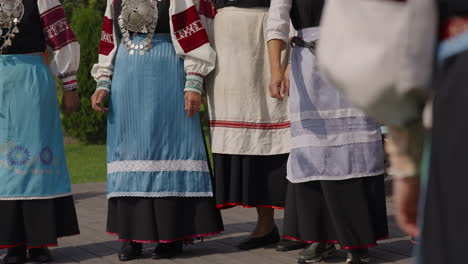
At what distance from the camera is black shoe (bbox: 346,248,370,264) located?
5.12 m

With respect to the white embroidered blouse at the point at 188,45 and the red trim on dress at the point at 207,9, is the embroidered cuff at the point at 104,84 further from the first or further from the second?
the red trim on dress at the point at 207,9

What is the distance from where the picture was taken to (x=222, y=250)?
5910 mm

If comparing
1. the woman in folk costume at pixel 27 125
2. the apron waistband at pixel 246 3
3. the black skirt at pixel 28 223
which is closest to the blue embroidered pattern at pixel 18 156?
the woman in folk costume at pixel 27 125

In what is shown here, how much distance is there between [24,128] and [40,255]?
795 millimetres

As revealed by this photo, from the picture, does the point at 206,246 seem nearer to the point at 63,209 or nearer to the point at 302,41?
the point at 63,209

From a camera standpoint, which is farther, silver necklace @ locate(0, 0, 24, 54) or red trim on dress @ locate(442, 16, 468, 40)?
silver necklace @ locate(0, 0, 24, 54)

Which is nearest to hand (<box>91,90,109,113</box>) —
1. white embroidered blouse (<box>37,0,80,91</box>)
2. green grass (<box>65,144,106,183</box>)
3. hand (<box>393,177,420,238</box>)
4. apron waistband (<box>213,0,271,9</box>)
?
white embroidered blouse (<box>37,0,80,91</box>)

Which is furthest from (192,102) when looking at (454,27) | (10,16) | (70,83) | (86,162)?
(86,162)

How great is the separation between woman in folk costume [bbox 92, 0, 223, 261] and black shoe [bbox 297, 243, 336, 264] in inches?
26.5

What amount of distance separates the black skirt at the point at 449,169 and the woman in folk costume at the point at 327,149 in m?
A: 3.21

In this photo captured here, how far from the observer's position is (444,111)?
5.86 feet

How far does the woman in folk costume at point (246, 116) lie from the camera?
5.76 m

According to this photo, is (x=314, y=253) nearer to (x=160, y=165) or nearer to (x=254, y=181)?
(x=254, y=181)

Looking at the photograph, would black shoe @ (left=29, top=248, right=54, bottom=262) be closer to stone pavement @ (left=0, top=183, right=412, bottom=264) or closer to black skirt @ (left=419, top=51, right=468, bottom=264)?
stone pavement @ (left=0, top=183, right=412, bottom=264)
